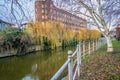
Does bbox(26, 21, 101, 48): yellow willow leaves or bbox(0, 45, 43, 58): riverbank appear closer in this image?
bbox(0, 45, 43, 58): riverbank

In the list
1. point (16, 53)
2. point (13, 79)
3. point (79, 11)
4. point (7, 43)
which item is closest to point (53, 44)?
point (16, 53)

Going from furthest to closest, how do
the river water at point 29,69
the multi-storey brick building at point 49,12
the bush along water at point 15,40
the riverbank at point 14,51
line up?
the bush along water at point 15,40, the riverbank at point 14,51, the river water at point 29,69, the multi-storey brick building at point 49,12

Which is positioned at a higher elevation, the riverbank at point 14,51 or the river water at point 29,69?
the riverbank at point 14,51

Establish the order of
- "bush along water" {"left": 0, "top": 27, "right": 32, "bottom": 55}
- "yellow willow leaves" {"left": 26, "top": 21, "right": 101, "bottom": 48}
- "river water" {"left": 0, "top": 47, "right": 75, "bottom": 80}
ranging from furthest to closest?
1. "yellow willow leaves" {"left": 26, "top": 21, "right": 101, "bottom": 48}
2. "bush along water" {"left": 0, "top": 27, "right": 32, "bottom": 55}
3. "river water" {"left": 0, "top": 47, "right": 75, "bottom": 80}

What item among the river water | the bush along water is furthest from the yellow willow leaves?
the river water

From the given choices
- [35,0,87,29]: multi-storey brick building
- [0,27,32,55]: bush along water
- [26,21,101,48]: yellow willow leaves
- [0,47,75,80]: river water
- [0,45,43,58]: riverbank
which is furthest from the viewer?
[26,21,101,48]: yellow willow leaves

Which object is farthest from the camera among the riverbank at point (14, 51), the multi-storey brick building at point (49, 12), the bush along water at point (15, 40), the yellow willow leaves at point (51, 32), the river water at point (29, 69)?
the yellow willow leaves at point (51, 32)

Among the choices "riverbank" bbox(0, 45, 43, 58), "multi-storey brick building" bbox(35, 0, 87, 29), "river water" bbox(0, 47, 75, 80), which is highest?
"multi-storey brick building" bbox(35, 0, 87, 29)

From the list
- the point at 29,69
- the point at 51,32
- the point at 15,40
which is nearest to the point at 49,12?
the point at 29,69

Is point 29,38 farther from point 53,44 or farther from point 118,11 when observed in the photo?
point 118,11

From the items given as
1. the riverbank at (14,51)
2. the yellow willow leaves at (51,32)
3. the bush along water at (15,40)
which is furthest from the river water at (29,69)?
the yellow willow leaves at (51,32)

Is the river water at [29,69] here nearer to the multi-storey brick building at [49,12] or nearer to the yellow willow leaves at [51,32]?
the multi-storey brick building at [49,12]

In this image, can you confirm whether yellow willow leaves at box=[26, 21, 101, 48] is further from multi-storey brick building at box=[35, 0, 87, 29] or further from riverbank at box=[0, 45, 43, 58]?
multi-storey brick building at box=[35, 0, 87, 29]

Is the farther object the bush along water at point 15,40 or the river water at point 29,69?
the bush along water at point 15,40
